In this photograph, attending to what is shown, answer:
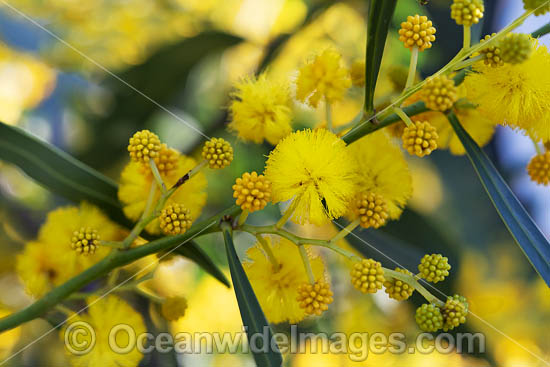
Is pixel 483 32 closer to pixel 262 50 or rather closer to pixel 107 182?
pixel 262 50

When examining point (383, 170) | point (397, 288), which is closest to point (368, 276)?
point (397, 288)

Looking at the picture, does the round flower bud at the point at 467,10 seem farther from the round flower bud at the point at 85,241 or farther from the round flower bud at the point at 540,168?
the round flower bud at the point at 85,241

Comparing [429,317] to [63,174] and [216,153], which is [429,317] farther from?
[63,174]

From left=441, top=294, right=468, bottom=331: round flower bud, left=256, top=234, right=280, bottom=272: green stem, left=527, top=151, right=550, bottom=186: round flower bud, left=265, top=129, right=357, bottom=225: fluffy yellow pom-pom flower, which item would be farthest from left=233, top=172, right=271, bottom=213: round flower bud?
left=527, top=151, right=550, bottom=186: round flower bud

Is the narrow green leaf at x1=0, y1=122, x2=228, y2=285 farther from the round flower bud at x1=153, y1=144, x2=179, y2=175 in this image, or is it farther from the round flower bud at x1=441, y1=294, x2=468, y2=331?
the round flower bud at x1=441, y1=294, x2=468, y2=331

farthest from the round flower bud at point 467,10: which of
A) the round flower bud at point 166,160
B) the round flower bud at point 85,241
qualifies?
the round flower bud at point 85,241

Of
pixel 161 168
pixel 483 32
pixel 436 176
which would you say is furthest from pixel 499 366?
pixel 161 168
